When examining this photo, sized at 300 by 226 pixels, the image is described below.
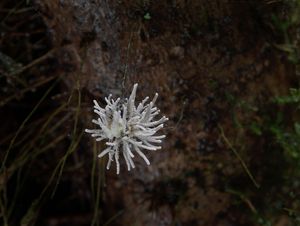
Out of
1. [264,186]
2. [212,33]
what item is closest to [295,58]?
[212,33]

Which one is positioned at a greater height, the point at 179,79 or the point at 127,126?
the point at 179,79

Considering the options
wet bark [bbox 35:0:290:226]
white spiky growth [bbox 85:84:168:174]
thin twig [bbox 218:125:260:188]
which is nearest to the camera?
white spiky growth [bbox 85:84:168:174]

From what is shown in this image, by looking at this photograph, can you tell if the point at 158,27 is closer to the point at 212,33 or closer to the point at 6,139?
the point at 212,33

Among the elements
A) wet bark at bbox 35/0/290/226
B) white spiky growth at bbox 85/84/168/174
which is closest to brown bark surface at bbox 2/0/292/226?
wet bark at bbox 35/0/290/226

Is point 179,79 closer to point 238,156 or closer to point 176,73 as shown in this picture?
point 176,73

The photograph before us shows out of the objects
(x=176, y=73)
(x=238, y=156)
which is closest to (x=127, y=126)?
(x=176, y=73)

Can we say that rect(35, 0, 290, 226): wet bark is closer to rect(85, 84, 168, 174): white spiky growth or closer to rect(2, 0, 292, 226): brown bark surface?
rect(2, 0, 292, 226): brown bark surface

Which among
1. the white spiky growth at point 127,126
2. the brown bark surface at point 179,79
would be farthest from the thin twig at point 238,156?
the white spiky growth at point 127,126

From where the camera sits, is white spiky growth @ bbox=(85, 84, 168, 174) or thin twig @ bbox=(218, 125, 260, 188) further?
thin twig @ bbox=(218, 125, 260, 188)

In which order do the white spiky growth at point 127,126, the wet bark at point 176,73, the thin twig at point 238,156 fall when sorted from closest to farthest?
the white spiky growth at point 127,126, the wet bark at point 176,73, the thin twig at point 238,156

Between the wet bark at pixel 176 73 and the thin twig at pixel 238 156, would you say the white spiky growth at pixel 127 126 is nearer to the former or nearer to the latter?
the wet bark at pixel 176 73

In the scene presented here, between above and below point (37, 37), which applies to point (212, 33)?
below
